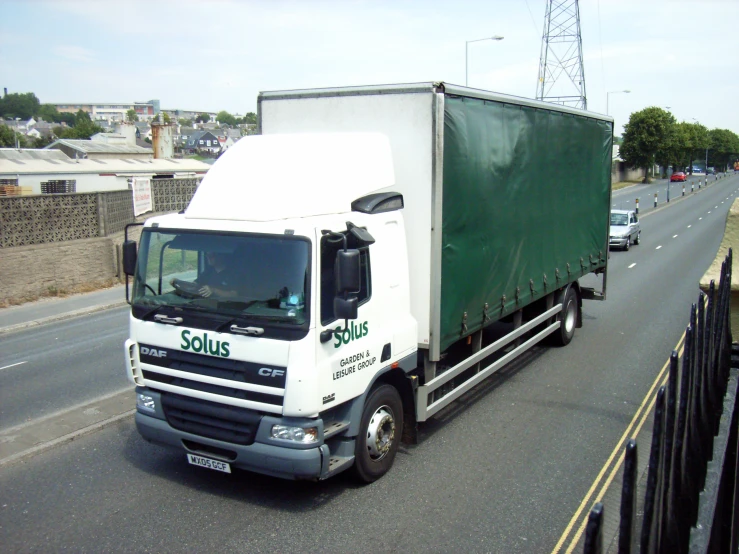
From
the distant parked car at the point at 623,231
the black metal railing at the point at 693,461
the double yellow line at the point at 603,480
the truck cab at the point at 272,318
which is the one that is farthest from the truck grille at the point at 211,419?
the distant parked car at the point at 623,231

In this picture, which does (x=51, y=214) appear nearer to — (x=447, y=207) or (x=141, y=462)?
(x=141, y=462)

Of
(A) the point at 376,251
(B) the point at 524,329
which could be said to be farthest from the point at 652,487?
(B) the point at 524,329

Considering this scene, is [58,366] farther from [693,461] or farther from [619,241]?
[619,241]

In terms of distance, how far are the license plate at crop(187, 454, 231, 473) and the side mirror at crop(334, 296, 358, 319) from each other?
1641mm

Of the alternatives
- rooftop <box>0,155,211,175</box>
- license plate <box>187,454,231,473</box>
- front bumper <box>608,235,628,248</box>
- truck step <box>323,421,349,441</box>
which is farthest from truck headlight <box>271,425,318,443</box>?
rooftop <box>0,155,211,175</box>

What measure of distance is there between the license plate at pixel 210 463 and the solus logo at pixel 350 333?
140 cm

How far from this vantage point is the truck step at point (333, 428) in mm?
5455

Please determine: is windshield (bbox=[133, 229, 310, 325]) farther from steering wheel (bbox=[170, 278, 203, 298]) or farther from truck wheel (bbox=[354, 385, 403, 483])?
truck wheel (bbox=[354, 385, 403, 483])

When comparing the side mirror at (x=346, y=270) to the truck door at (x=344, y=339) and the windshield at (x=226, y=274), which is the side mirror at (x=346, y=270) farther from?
the windshield at (x=226, y=274)

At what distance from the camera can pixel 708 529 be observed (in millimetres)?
4789

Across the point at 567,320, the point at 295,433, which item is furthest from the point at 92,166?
the point at 295,433

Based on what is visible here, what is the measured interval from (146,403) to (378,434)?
211 cm

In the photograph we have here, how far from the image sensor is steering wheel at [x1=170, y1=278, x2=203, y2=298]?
5.67 m

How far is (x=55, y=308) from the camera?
1525 centimetres
